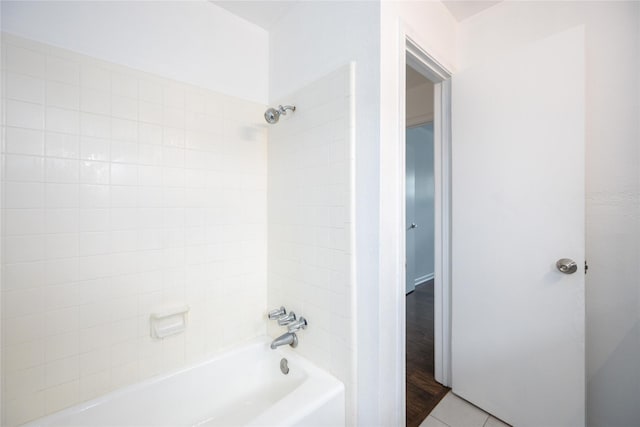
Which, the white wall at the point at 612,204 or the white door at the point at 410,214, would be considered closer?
the white wall at the point at 612,204

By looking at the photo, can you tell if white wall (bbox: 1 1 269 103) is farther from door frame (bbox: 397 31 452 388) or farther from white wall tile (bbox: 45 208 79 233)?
door frame (bbox: 397 31 452 388)

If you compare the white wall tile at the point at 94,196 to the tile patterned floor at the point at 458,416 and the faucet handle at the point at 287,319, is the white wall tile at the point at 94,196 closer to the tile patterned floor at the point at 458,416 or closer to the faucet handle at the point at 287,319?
the faucet handle at the point at 287,319

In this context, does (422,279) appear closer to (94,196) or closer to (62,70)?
(94,196)

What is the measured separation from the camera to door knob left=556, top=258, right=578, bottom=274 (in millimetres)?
1218

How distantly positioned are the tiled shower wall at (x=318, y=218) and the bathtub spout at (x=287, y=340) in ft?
0.16

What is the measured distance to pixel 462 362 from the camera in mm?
1619

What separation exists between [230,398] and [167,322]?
0.54 m

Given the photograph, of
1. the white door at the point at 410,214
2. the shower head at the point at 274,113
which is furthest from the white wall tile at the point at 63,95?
the white door at the point at 410,214

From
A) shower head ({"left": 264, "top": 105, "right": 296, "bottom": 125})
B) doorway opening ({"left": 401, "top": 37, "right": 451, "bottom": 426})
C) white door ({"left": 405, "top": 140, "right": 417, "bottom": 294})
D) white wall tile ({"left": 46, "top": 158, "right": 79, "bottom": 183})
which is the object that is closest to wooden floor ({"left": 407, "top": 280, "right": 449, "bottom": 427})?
doorway opening ({"left": 401, "top": 37, "right": 451, "bottom": 426})

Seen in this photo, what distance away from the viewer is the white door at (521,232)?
1.23 m

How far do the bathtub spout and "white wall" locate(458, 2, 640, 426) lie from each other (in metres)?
1.47

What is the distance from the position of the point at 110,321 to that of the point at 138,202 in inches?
21.3

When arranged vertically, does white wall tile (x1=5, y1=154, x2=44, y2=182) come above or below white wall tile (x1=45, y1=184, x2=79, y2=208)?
above

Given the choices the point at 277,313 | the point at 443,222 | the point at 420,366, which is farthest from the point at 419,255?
the point at 277,313
